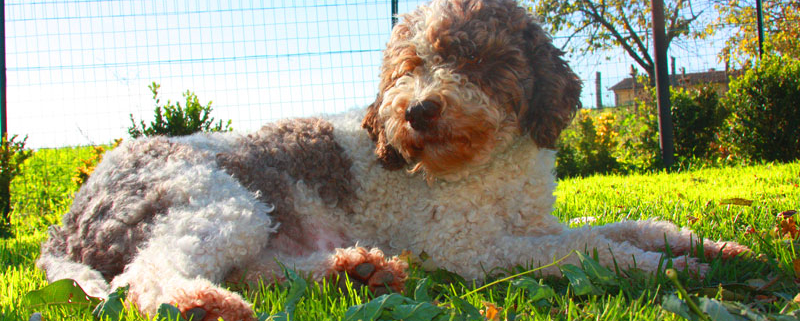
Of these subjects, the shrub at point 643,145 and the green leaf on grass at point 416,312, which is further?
the shrub at point 643,145

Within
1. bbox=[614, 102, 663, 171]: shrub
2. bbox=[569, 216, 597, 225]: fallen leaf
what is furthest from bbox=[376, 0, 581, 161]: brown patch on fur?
bbox=[614, 102, 663, 171]: shrub

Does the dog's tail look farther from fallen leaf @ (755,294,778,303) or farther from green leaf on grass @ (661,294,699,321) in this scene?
fallen leaf @ (755,294,778,303)

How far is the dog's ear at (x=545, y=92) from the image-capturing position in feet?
8.68

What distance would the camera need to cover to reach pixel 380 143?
9.16 ft

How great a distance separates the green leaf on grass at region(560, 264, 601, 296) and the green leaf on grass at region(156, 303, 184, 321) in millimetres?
1363

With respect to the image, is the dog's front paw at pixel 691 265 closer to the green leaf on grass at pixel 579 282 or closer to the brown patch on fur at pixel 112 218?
the green leaf on grass at pixel 579 282

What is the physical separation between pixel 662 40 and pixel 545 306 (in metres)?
7.62

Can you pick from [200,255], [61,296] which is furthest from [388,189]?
[61,296]

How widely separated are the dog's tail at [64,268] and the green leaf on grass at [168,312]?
529 millimetres

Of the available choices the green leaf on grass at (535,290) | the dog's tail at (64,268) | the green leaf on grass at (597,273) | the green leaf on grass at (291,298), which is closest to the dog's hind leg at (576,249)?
the green leaf on grass at (597,273)

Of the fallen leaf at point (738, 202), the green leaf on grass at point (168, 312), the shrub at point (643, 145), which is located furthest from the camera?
the shrub at point (643, 145)

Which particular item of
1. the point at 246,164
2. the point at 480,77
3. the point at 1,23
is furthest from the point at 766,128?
the point at 1,23

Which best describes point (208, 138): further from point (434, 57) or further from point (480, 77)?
point (480, 77)

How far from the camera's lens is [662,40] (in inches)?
328
